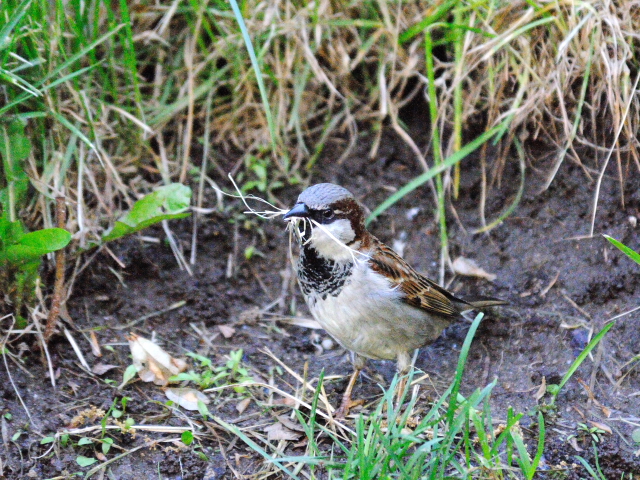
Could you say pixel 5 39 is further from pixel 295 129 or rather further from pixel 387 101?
pixel 387 101

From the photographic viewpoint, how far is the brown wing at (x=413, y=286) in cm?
414

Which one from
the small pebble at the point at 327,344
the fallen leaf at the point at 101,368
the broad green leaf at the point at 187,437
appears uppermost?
the fallen leaf at the point at 101,368

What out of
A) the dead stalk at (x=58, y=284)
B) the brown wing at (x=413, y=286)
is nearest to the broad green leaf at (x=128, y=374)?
the dead stalk at (x=58, y=284)

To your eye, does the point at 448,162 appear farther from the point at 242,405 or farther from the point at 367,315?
the point at 242,405

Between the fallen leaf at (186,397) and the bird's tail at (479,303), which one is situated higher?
the bird's tail at (479,303)

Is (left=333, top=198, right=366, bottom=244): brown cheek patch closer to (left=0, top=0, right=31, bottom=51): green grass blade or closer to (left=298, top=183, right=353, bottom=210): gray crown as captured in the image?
(left=298, top=183, right=353, bottom=210): gray crown

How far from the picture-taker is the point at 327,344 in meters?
4.80

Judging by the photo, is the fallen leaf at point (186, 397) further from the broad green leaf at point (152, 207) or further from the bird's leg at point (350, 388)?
the broad green leaf at point (152, 207)

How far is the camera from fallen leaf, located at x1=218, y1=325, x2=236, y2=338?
4668mm

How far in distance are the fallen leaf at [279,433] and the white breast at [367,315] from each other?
55 cm

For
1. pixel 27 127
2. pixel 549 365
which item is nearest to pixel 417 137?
pixel 549 365

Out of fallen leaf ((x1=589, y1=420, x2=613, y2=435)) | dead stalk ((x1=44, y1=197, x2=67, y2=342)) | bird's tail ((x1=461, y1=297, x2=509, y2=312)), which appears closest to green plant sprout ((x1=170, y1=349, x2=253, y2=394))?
dead stalk ((x1=44, y1=197, x2=67, y2=342))

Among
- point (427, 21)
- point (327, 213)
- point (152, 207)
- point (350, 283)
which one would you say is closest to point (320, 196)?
point (327, 213)

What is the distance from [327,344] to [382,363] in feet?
1.19
